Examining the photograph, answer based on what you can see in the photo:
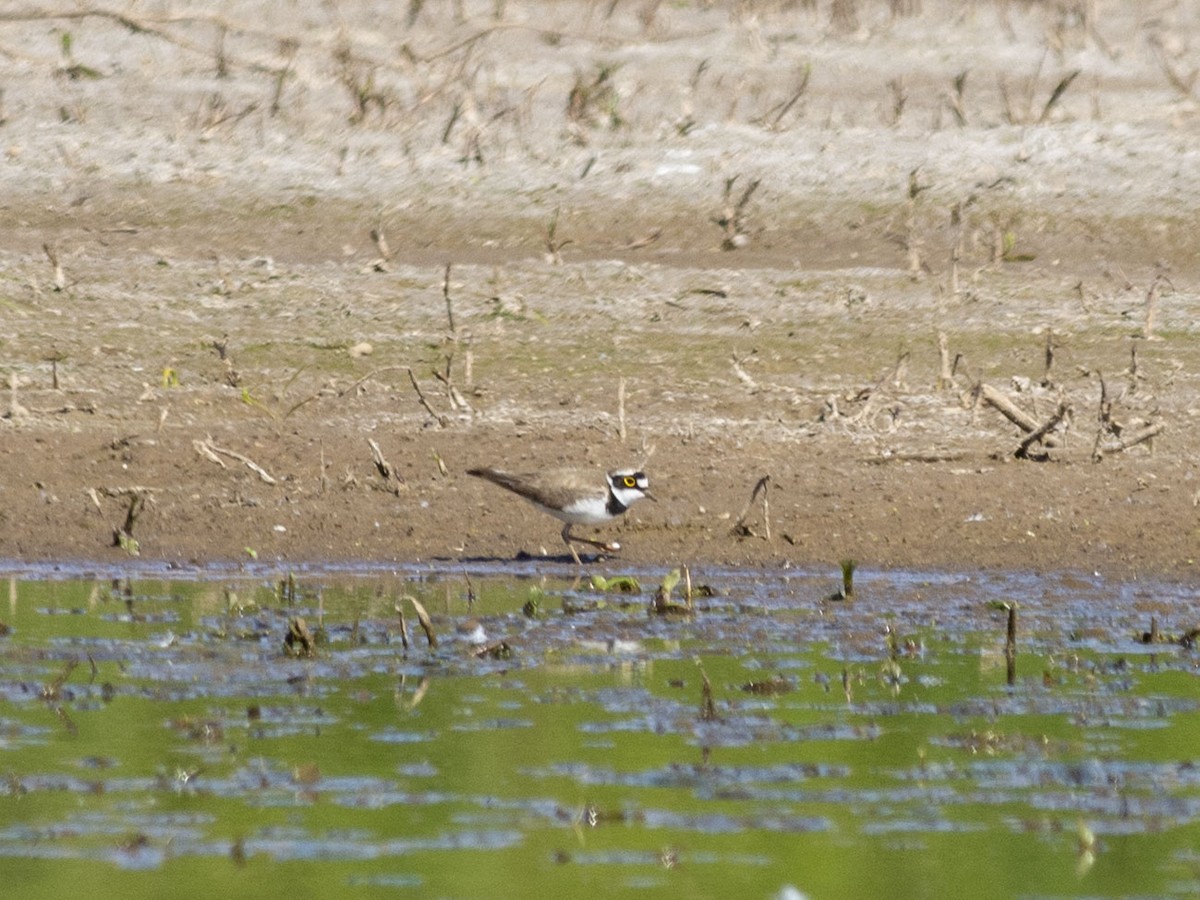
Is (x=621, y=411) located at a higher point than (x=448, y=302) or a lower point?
lower

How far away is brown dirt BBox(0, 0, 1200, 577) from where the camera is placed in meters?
11.7

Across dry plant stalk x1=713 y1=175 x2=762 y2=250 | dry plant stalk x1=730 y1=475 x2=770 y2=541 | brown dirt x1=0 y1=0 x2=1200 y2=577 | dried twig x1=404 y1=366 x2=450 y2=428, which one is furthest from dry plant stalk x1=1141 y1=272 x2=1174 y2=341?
dried twig x1=404 y1=366 x2=450 y2=428

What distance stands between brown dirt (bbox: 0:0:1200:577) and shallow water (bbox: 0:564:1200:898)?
3.89 ft

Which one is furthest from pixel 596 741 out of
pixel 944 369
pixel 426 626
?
pixel 944 369

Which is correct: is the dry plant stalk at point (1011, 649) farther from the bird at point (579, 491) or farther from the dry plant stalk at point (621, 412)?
the dry plant stalk at point (621, 412)

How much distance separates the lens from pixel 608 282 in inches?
604

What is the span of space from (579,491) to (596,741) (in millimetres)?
3551

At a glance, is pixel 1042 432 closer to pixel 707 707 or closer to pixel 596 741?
pixel 707 707

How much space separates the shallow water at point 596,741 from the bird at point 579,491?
57 centimetres

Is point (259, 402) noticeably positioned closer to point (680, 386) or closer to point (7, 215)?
point (680, 386)

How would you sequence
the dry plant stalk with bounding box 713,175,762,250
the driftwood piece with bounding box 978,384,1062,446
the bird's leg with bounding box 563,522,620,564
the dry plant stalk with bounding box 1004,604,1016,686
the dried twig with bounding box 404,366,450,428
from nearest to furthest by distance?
the dry plant stalk with bounding box 1004,604,1016,686, the bird's leg with bounding box 563,522,620,564, the driftwood piece with bounding box 978,384,1062,446, the dried twig with bounding box 404,366,450,428, the dry plant stalk with bounding box 713,175,762,250

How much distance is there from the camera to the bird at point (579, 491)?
36.0ft

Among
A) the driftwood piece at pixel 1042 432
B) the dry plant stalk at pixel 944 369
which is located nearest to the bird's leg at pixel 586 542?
the driftwood piece at pixel 1042 432

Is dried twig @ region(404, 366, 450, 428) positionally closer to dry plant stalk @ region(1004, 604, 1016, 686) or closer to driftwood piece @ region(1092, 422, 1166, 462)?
driftwood piece @ region(1092, 422, 1166, 462)
